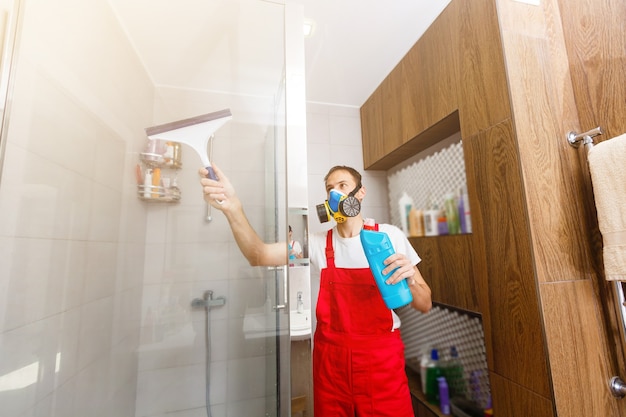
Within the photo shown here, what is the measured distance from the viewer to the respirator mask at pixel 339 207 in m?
0.93

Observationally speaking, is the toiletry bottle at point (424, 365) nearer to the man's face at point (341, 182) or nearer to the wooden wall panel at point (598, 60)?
the man's face at point (341, 182)

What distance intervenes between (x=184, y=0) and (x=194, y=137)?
47cm

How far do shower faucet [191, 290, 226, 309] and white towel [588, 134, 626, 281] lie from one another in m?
1.14

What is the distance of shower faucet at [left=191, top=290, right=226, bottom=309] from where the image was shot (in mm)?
847

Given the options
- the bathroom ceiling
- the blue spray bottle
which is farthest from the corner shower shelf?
the blue spray bottle

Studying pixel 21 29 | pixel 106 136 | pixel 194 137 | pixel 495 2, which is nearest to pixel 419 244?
pixel 495 2

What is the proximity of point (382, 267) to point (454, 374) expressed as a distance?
1.02 metres

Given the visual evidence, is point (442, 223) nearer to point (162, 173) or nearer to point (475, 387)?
point (475, 387)

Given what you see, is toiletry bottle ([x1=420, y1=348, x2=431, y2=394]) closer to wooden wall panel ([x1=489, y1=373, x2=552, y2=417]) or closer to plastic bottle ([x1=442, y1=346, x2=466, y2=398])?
plastic bottle ([x1=442, y1=346, x2=466, y2=398])

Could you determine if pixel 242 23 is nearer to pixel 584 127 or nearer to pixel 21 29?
pixel 21 29

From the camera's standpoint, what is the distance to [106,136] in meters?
0.86

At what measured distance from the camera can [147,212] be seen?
2.88 feet

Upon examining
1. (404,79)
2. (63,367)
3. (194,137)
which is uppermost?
(404,79)

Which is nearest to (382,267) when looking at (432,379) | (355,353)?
(355,353)
